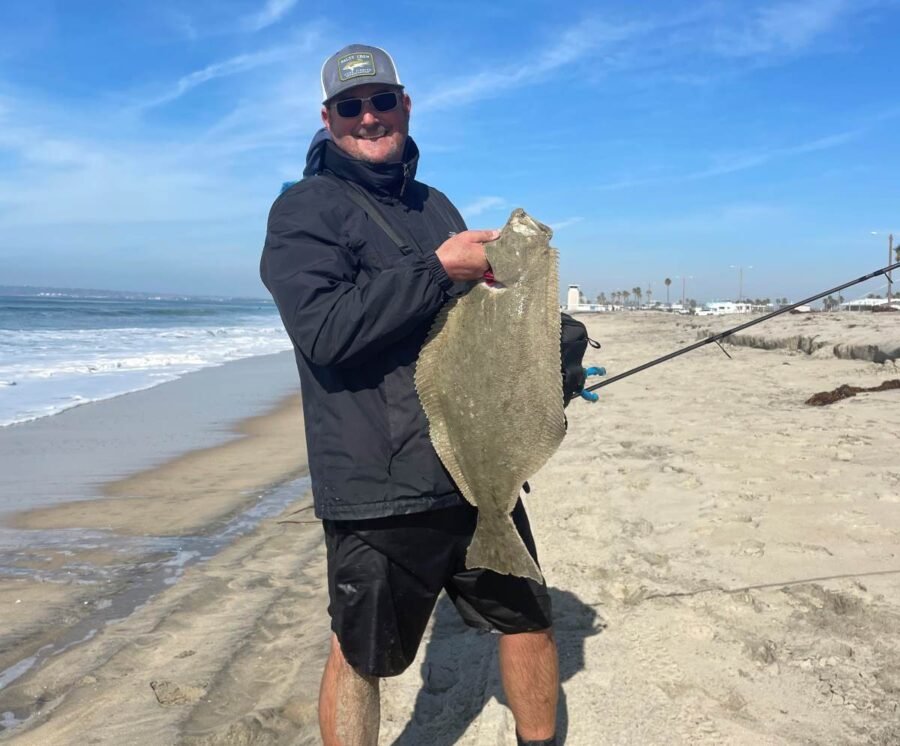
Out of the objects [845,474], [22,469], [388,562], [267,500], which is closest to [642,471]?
[845,474]

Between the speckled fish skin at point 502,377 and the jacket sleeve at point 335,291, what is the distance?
140 millimetres

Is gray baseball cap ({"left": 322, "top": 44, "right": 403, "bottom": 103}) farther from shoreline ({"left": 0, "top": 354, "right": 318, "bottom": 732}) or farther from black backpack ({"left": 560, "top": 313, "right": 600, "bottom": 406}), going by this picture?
shoreline ({"left": 0, "top": 354, "right": 318, "bottom": 732})

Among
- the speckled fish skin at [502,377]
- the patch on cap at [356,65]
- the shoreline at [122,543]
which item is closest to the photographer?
the speckled fish skin at [502,377]

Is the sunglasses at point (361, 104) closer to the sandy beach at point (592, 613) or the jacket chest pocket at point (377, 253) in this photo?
the jacket chest pocket at point (377, 253)

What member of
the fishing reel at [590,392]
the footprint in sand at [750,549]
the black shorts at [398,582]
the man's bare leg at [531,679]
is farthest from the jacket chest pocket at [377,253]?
the footprint in sand at [750,549]

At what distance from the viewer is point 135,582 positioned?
203 inches

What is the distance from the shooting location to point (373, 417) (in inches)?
94.7

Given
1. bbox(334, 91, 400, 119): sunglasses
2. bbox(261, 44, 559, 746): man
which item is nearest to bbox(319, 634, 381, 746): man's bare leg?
bbox(261, 44, 559, 746): man

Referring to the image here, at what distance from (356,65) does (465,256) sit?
2.91ft

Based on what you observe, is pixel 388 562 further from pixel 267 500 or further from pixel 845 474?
pixel 267 500

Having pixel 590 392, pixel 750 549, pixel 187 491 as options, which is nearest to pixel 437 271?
pixel 590 392

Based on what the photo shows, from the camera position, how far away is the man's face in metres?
2.68

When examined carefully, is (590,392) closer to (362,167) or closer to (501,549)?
(501,549)

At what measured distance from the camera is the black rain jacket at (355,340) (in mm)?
2256
